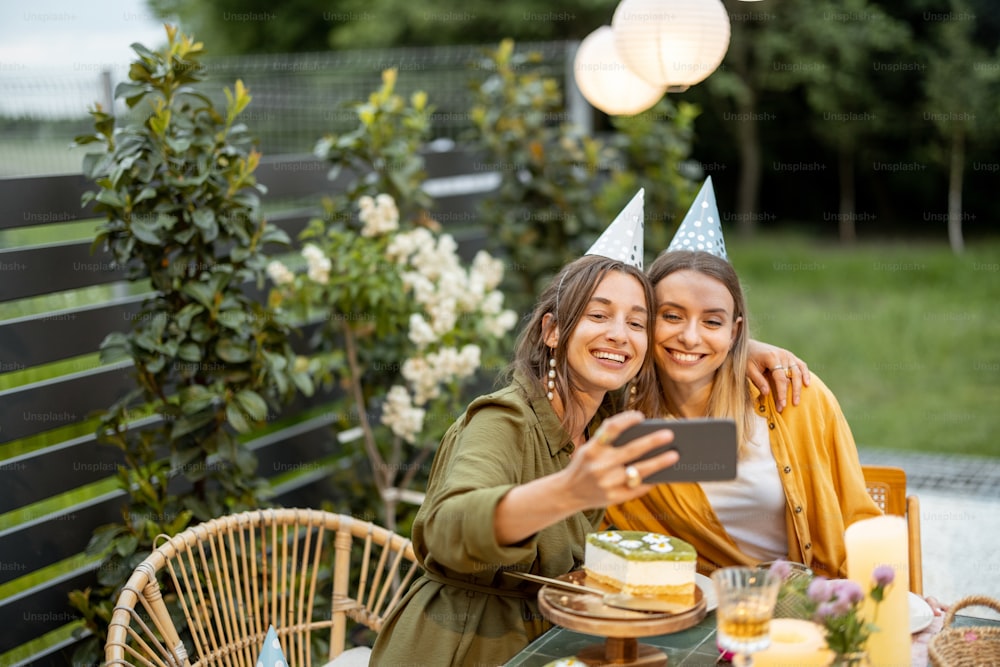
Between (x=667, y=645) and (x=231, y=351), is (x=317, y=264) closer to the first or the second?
(x=231, y=351)

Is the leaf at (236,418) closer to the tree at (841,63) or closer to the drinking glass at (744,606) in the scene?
the drinking glass at (744,606)

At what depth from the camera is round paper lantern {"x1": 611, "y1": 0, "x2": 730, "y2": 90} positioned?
3.35 metres

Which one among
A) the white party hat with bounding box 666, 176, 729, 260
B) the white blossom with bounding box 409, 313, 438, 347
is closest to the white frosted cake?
the white party hat with bounding box 666, 176, 729, 260

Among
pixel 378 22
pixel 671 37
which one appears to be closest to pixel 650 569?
pixel 671 37

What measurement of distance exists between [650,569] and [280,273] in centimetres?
192

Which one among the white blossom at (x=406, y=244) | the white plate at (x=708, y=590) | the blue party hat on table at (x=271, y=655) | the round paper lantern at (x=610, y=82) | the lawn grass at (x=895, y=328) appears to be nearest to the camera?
→ the white plate at (x=708, y=590)

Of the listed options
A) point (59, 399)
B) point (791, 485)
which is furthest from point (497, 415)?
Result: point (59, 399)

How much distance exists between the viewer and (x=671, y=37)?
3385mm

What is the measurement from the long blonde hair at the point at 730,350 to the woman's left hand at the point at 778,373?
0.04m

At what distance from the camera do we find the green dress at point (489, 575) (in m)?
1.90

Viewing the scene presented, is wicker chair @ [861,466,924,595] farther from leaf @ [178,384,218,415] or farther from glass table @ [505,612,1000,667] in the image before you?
leaf @ [178,384,218,415]

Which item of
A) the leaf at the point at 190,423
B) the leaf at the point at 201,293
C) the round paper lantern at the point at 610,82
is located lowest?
the leaf at the point at 190,423

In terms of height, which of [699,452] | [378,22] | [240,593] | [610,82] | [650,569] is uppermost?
[378,22]

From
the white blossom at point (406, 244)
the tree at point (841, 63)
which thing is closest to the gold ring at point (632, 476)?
the white blossom at point (406, 244)
